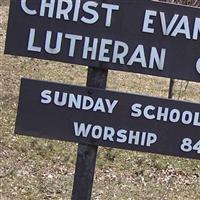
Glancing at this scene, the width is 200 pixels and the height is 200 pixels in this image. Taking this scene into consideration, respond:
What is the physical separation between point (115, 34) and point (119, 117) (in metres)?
0.60

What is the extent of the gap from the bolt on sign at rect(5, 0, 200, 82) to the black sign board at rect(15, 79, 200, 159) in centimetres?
22

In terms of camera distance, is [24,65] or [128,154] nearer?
[128,154]

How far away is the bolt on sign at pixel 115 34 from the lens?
14.4 ft

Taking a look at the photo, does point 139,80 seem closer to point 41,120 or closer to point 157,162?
point 157,162

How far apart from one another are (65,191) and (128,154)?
5.41ft

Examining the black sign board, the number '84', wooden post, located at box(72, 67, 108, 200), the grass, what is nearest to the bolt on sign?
the black sign board

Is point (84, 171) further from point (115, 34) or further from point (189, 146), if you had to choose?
point (115, 34)

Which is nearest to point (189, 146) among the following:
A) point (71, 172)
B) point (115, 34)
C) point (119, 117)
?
point (119, 117)

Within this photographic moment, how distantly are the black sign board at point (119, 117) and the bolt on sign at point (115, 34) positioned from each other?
219 mm

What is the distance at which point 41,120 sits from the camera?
178 inches

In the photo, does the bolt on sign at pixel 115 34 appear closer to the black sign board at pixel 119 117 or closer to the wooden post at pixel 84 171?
the black sign board at pixel 119 117

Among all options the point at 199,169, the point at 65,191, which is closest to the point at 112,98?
the point at 65,191

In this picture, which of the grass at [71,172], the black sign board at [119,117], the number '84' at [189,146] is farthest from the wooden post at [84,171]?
the grass at [71,172]

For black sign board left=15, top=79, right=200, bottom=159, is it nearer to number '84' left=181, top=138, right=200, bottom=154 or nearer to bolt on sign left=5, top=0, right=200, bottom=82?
number '84' left=181, top=138, right=200, bottom=154
